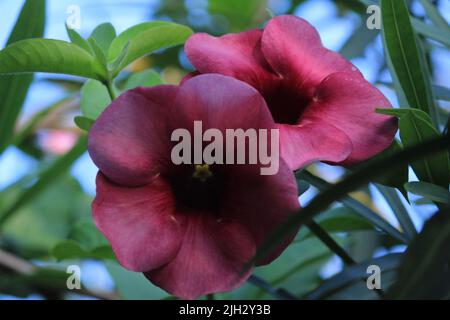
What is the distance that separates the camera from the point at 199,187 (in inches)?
24.0

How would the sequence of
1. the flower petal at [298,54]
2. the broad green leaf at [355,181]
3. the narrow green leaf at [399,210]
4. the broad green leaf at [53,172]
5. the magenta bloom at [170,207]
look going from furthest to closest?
the broad green leaf at [53,172]
the narrow green leaf at [399,210]
the flower petal at [298,54]
the magenta bloom at [170,207]
the broad green leaf at [355,181]

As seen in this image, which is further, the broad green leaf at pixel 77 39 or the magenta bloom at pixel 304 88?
the broad green leaf at pixel 77 39

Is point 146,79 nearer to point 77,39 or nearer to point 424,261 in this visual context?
point 77,39

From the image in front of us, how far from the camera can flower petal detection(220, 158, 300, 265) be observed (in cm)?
53

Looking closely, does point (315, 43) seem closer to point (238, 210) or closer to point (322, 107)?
point (322, 107)

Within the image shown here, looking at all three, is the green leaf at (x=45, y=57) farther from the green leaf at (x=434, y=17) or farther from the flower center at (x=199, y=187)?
the green leaf at (x=434, y=17)

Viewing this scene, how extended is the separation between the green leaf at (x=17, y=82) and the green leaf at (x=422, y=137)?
1.51 ft

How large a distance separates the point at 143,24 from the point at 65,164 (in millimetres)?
420

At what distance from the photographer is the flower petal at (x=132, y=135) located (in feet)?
1.82

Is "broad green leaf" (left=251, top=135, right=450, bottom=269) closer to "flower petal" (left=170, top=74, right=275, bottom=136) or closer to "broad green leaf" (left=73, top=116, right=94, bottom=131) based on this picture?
"flower petal" (left=170, top=74, right=275, bottom=136)

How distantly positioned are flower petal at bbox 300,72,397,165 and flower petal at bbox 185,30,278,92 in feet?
0.16

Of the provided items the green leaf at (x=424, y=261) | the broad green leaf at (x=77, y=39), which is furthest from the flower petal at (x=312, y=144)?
the broad green leaf at (x=77, y=39)

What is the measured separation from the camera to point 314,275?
1.08 metres
